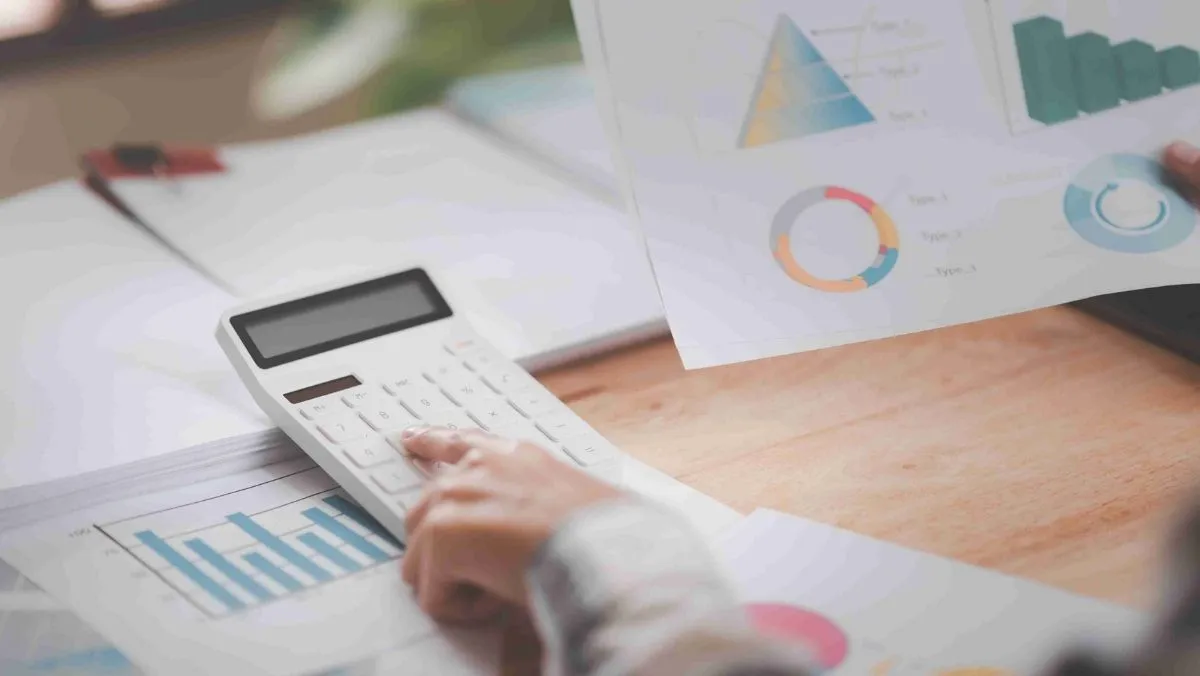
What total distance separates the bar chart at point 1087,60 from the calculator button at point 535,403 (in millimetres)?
274

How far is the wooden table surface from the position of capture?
54 centimetres

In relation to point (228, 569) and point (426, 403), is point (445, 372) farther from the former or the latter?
point (228, 569)

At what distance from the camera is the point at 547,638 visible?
45cm

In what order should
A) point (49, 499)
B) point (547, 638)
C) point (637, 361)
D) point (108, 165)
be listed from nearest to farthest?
point (547, 638), point (49, 499), point (637, 361), point (108, 165)

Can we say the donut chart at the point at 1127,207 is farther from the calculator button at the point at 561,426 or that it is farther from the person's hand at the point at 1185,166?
the calculator button at the point at 561,426

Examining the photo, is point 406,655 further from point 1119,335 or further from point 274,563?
point 1119,335

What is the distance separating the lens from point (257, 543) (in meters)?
0.55

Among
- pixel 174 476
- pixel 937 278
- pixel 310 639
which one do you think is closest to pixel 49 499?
pixel 174 476

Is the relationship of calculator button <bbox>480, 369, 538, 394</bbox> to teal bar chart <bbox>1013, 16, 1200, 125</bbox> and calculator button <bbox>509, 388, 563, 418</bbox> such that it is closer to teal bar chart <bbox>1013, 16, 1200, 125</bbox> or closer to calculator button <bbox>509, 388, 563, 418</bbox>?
calculator button <bbox>509, 388, 563, 418</bbox>

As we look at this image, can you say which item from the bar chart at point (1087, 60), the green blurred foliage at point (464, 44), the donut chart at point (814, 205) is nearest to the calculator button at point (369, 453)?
the donut chart at point (814, 205)

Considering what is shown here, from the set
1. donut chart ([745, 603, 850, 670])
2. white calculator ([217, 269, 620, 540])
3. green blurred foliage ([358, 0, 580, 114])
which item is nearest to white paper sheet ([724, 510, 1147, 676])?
Result: donut chart ([745, 603, 850, 670])

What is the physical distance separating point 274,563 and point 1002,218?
1.27 ft

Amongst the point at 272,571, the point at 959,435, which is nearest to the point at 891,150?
the point at 959,435

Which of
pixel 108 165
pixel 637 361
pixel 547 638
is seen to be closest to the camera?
pixel 547 638
